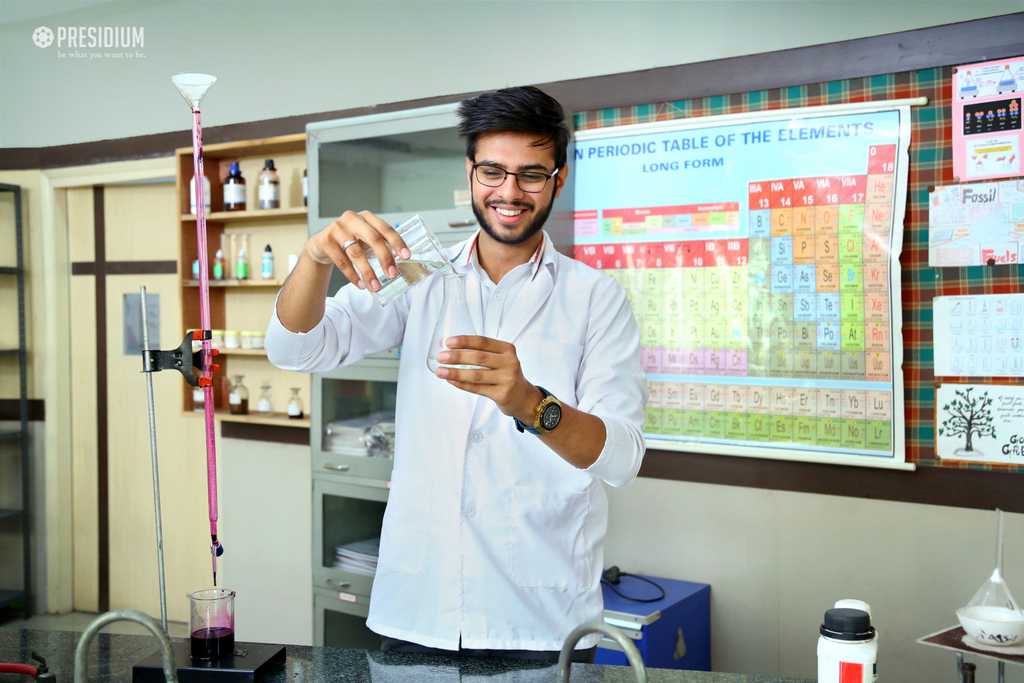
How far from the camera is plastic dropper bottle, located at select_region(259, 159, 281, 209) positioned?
349 cm

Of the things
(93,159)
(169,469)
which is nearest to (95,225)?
(93,159)

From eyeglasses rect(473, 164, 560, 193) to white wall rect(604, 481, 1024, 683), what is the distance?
4.58ft

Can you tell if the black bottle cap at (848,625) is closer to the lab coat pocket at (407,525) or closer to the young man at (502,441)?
the young man at (502,441)

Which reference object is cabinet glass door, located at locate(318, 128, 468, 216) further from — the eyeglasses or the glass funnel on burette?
the glass funnel on burette

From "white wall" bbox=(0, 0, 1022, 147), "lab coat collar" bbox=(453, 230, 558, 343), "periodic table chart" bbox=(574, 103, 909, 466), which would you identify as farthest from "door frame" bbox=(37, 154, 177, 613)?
"lab coat collar" bbox=(453, 230, 558, 343)

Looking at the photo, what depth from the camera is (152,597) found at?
4.22 meters

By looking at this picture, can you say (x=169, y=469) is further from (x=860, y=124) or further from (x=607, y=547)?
(x=860, y=124)

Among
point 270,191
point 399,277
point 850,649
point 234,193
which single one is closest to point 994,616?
point 850,649

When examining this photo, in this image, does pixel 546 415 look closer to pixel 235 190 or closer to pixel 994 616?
pixel 994 616

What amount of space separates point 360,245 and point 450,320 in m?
0.23

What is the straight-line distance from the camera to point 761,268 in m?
2.53

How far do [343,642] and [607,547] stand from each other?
1.03m

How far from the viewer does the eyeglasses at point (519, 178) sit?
1.63m

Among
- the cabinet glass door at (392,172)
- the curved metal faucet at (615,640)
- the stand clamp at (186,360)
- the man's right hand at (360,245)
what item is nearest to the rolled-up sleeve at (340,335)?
the stand clamp at (186,360)
